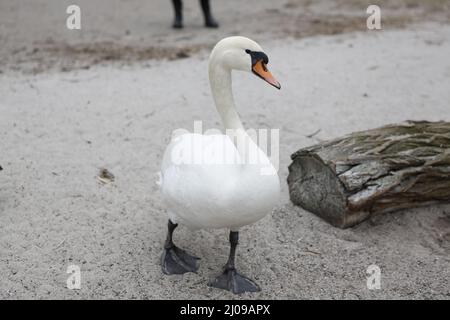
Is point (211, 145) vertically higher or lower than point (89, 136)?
higher

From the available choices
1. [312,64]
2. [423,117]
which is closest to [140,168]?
[423,117]

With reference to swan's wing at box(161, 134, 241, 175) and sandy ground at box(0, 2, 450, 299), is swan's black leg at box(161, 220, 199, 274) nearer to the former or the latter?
sandy ground at box(0, 2, 450, 299)

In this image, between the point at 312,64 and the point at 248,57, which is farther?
the point at 312,64

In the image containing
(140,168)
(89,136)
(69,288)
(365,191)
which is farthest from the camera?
(89,136)

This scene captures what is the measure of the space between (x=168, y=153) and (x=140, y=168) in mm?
1152

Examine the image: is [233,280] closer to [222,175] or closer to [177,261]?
Result: [177,261]

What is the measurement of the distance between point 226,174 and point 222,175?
0.06ft

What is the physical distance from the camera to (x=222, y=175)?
2.26 metres

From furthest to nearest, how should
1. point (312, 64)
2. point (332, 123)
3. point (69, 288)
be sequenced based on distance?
point (312, 64)
point (332, 123)
point (69, 288)

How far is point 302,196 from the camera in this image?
3.31 meters

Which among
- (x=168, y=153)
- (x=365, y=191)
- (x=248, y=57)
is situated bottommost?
(x=365, y=191)

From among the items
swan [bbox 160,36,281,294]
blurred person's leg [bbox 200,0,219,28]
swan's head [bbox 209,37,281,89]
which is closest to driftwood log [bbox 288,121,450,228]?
swan [bbox 160,36,281,294]

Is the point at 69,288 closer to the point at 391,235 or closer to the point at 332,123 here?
the point at 391,235

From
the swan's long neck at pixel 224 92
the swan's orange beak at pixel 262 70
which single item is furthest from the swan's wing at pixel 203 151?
the swan's orange beak at pixel 262 70
